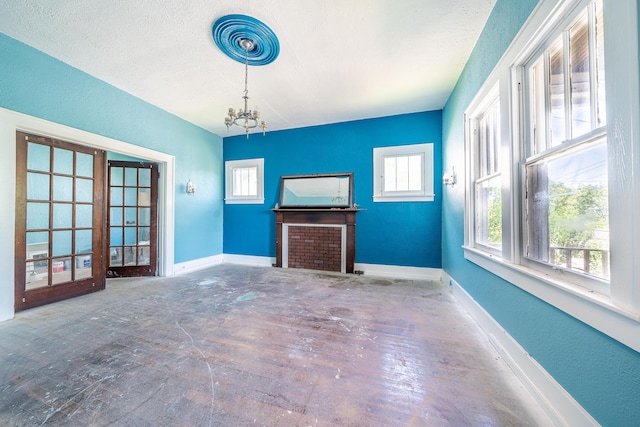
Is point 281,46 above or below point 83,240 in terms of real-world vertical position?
above

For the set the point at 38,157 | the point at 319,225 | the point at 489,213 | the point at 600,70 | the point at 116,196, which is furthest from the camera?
the point at 319,225

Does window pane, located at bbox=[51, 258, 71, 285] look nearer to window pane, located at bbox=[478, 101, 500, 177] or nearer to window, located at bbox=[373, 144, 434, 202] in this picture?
window, located at bbox=[373, 144, 434, 202]

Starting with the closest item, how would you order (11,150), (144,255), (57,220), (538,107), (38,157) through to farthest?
(538,107) < (11,150) < (38,157) < (57,220) < (144,255)

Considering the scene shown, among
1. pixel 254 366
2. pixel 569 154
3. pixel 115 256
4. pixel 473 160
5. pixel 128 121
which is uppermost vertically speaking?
pixel 128 121

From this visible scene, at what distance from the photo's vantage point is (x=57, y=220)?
9.38ft

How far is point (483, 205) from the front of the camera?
93.8 inches

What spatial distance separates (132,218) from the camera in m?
4.00

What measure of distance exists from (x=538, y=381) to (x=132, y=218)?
540 centimetres

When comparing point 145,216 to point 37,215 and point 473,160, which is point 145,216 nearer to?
point 37,215

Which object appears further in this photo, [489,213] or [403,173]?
[403,173]

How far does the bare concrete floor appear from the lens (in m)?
1.23

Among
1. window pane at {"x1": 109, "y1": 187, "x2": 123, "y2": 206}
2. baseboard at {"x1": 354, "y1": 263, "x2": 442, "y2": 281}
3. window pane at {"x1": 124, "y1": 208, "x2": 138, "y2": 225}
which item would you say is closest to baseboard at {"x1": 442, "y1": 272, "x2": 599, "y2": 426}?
baseboard at {"x1": 354, "y1": 263, "x2": 442, "y2": 281}

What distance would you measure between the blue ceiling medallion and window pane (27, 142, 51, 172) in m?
2.47

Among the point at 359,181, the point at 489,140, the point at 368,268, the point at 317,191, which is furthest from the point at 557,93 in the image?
the point at 317,191
